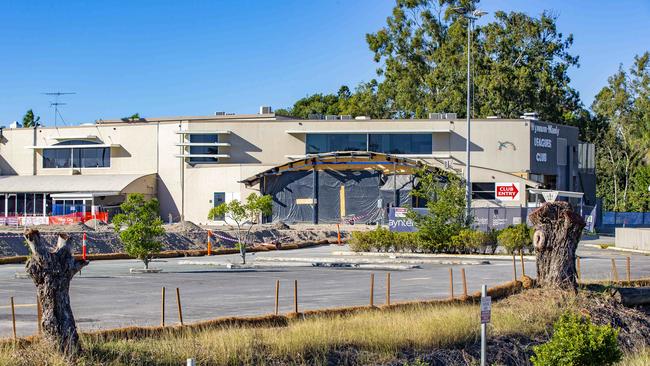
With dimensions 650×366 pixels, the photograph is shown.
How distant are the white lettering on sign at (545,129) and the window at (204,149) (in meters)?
23.0

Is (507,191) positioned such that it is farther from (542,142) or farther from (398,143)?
(398,143)

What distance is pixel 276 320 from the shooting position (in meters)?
19.4

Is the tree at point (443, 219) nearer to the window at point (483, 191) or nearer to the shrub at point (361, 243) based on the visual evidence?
the shrub at point (361, 243)

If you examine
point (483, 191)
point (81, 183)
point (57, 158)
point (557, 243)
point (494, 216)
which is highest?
point (57, 158)

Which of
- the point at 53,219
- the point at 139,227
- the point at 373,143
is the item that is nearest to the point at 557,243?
the point at 139,227

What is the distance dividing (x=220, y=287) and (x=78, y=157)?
51371 millimetres

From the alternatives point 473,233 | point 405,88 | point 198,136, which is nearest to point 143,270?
point 473,233

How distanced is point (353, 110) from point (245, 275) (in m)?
73.7

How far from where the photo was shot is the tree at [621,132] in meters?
93.1

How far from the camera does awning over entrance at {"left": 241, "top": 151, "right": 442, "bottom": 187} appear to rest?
6488cm

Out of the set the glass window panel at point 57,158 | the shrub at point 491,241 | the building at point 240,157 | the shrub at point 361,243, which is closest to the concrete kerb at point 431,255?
the shrub at point 361,243

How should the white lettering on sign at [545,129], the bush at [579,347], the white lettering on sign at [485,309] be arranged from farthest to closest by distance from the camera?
the white lettering on sign at [545,129]
the white lettering on sign at [485,309]
the bush at [579,347]

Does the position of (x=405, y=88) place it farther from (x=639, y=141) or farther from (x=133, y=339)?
(x=133, y=339)

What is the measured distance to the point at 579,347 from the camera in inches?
613
